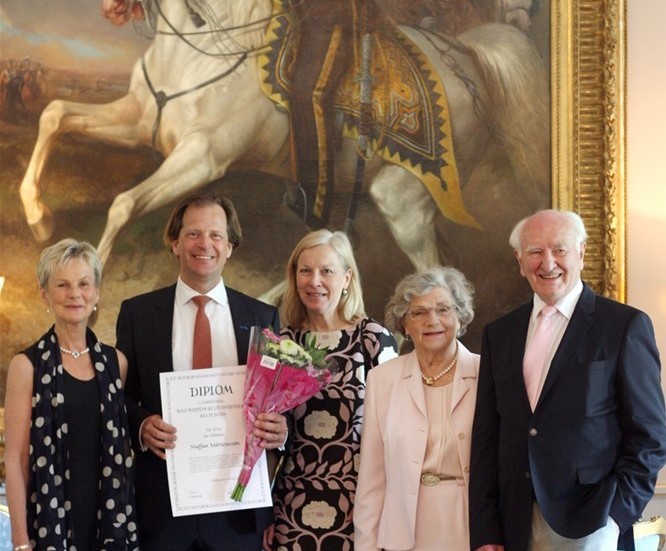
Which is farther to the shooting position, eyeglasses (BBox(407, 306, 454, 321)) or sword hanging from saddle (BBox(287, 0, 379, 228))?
sword hanging from saddle (BBox(287, 0, 379, 228))

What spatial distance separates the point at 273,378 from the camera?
134 inches

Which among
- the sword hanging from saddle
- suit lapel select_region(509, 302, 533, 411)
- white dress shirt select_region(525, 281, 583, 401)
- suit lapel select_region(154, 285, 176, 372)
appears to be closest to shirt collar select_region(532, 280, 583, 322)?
white dress shirt select_region(525, 281, 583, 401)

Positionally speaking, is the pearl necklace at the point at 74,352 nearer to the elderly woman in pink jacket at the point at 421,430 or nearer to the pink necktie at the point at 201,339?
the pink necktie at the point at 201,339

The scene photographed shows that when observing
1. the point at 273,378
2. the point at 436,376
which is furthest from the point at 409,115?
the point at 273,378

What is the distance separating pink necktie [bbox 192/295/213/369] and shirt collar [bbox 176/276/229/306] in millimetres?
20

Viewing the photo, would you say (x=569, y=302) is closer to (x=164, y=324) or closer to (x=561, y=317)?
(x=561, y=317)

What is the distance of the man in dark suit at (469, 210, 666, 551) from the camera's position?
3053 mm

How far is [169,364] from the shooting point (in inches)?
140

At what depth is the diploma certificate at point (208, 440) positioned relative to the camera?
134 inches

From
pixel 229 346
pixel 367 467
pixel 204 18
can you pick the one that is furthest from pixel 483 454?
pixel 204 18

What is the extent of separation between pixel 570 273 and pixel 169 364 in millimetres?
1441

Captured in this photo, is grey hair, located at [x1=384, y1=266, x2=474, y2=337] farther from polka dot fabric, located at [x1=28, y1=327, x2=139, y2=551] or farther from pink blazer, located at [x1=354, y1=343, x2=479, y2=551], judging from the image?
polka dot fabric, located at [x1=28, y1=327, x2=139, y2=551]

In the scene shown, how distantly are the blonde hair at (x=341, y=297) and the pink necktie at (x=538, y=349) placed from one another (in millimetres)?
800

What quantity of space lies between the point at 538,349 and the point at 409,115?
2286mm
